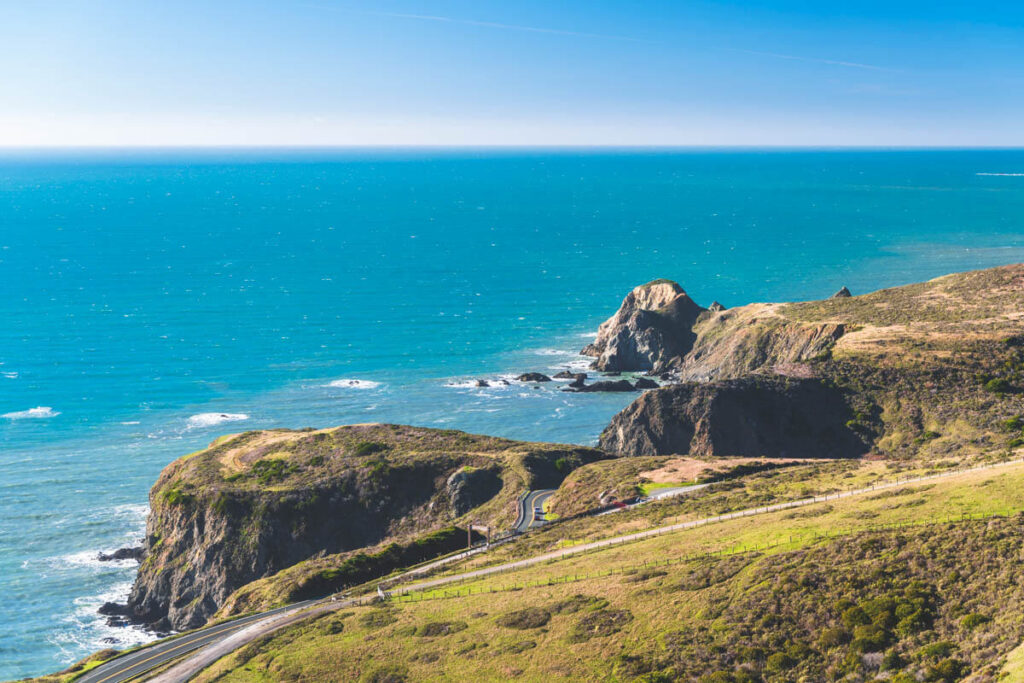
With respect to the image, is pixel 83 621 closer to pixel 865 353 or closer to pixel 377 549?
pixel 377 549

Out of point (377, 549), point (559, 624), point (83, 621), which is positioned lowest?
point (83, 621)

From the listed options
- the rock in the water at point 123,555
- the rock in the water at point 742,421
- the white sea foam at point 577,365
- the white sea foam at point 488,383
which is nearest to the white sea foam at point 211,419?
the white sea foam at point 488,383

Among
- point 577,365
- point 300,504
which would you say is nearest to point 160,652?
point 300,504

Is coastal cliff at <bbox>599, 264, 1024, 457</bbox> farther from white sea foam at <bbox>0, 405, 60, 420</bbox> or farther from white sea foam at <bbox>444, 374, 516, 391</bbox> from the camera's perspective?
white sea foam at <bbox>0, 405, 60, 420</bbox>

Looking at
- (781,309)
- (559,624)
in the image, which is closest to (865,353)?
(781,309)

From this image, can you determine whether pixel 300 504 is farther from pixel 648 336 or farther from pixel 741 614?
pixel 648 336

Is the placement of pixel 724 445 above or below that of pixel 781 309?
below

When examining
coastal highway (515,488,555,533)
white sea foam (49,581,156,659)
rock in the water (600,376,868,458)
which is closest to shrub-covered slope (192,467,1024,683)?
coastal highway (515,488,555,533)
